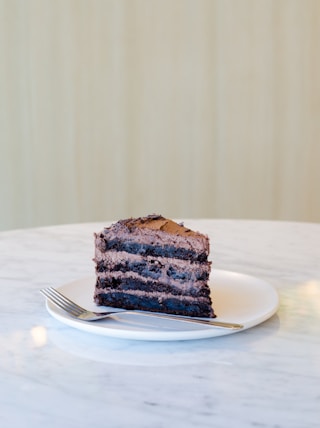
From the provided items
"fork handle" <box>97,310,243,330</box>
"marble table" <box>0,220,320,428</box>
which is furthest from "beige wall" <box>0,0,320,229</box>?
"fork handle" <box>97,310,243,330</box>

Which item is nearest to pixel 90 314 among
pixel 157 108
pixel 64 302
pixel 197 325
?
pixel 64 302

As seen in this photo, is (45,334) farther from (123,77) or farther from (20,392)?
(123,77)

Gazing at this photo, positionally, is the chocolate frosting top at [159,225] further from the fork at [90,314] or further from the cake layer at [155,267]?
the fork at [90,314]

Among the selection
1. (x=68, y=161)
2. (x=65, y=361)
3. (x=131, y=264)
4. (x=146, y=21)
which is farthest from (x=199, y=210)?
(x=65, y=361)

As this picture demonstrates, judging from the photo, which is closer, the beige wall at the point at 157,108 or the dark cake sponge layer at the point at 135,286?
the dark cake sponge layer at the point at 135,286

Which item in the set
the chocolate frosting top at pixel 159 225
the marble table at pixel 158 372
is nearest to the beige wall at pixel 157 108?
the marble table at pixel 158 372

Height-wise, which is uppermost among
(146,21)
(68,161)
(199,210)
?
(146,21)
